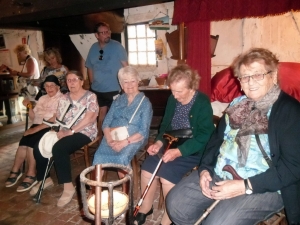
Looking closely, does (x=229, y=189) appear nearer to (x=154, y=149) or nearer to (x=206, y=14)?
(x=154, y=149)

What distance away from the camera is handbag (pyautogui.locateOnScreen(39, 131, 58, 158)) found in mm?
2924

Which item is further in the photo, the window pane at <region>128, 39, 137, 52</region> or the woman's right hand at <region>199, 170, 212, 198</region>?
the window pane at <region>128, 39, 137, 52</region>

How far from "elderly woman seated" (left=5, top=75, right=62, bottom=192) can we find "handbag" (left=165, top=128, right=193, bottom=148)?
5.66ft

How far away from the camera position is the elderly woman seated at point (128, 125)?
2.65 meters

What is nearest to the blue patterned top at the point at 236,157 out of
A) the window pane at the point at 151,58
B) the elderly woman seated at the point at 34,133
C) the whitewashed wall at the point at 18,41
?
the elderly woman seated at the point at 34,133

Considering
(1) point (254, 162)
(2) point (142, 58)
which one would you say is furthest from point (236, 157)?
(2) point (142, 58)

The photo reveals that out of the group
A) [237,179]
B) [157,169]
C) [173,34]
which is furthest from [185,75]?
[173,34]

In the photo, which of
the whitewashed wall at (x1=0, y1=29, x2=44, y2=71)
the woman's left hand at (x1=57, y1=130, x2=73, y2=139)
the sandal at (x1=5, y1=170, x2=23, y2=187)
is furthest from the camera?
the whitewashed wall at (x1=0, y1=29, x2=44, y2=71)

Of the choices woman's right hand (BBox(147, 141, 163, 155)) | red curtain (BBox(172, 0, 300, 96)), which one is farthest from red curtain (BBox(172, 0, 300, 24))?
woman's right hand (BBox(147, 141, 163, 155))

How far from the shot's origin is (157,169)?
2.18 meters

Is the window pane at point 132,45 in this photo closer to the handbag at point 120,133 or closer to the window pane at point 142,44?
the window pane at point 142,44

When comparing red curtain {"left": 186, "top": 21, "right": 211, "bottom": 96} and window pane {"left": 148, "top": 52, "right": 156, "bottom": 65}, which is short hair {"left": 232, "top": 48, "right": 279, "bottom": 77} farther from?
window pane {"left": 148, "top": 52, "right": 156, "bottom": 65}

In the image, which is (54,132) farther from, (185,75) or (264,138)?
(264,138)

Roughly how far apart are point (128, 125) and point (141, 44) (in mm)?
3529
